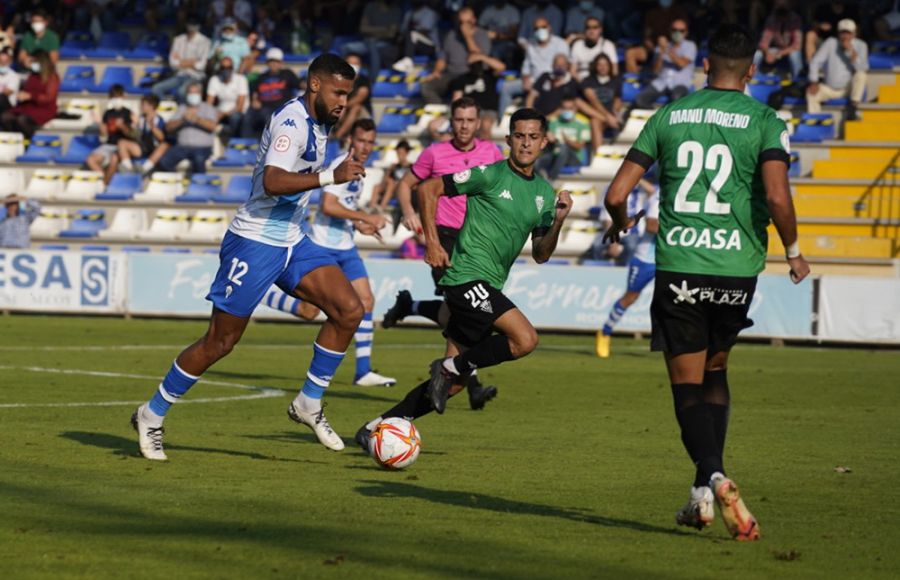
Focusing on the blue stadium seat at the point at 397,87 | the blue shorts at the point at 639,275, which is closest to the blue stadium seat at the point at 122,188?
the blue stadium seat at the point at 397,87

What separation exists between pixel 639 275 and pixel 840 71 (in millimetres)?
9234

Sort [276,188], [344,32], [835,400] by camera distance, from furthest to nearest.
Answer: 1. [344,32]
2. [835,400]
3. [276,188]

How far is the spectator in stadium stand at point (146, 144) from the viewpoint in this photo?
1175 inches

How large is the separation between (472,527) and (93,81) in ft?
89.0

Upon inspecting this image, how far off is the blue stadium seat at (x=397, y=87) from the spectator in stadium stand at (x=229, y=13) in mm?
3750

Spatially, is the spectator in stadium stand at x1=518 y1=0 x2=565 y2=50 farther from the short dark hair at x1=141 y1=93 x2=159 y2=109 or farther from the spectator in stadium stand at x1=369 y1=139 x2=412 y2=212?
the short dark hair at x1=141 y1=93 x2=159 y2=109

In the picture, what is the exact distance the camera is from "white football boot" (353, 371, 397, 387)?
1529 centimetres

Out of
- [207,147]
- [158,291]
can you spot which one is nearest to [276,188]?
[158,291]

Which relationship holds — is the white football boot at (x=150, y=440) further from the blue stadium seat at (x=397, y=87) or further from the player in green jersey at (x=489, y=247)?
the blue stadium seat at (x=397, y=87)

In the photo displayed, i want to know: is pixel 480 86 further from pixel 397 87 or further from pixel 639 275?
pixel 639 275

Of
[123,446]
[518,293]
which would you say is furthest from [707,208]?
[518,293]

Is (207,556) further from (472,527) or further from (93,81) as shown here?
(93,81)

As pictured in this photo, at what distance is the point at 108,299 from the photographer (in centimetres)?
2500

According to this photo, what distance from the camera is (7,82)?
31422 mm
